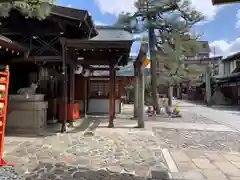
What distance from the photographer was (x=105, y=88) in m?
14.1

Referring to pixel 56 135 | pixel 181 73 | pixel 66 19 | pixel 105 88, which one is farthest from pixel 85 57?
pixel 181 73

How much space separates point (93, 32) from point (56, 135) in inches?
161

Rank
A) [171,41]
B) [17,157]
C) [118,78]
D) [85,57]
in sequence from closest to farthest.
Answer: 1. [17,157]
2. [85,57]
3. [171,41]
4. [118,78]

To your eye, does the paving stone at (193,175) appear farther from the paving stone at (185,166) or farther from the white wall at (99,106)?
the white wall at (99,106)

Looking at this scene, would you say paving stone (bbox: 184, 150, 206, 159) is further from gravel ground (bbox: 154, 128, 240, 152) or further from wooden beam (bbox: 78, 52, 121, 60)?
wooden beam (bbox: 78, 52, 121, 60)

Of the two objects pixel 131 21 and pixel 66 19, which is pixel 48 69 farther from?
pixel 131 21

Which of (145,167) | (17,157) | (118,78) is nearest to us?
(145,167)

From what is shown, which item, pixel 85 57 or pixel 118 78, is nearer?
pixel 85 57

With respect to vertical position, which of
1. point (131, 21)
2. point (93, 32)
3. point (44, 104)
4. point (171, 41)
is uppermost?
point (131, 21)

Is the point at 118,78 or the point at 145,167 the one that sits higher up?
the point at 118,78

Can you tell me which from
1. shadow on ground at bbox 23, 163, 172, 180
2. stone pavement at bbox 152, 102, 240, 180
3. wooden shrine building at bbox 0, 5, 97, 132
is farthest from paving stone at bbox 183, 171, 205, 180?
wooden shrine building at bbox 0, 5, 97, 132

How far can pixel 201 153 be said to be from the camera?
541 cm

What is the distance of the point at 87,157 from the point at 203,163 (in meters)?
2.47

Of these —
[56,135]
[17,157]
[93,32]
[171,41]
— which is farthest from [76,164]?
[171,41]
